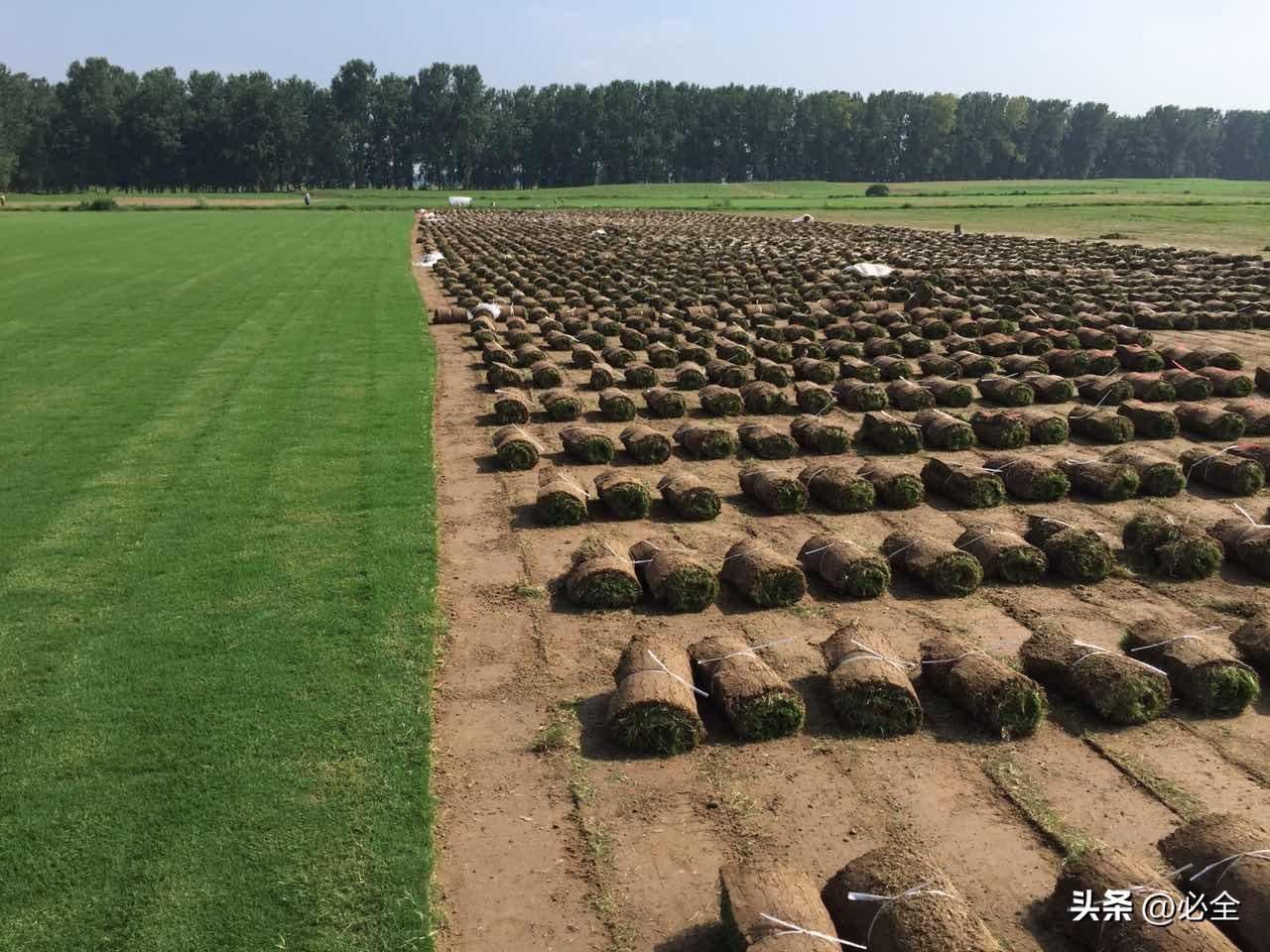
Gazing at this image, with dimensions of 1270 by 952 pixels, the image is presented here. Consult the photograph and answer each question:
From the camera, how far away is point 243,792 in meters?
7.48

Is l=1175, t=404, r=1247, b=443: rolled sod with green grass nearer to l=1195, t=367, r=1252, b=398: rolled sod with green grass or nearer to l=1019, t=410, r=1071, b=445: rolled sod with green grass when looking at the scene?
l=1019, t=410, r=1071, b=445: rolled sod with green grass

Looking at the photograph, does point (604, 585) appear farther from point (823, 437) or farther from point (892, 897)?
point (823, 437)

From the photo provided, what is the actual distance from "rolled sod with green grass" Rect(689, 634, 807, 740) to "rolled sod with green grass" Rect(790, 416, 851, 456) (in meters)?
9.03

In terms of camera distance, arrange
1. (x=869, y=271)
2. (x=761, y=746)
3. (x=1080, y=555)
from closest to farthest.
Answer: (x=761, y=746), (x=1080, y=555), (x=869, y=271)

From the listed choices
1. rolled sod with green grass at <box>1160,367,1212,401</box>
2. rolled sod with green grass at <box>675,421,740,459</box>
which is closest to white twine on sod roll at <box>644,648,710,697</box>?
rolled sod with green grass at <box>675,421,740,459</box>

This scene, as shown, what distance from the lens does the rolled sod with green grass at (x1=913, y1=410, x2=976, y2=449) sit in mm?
17484

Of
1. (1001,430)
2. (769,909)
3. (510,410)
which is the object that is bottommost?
(769,909)

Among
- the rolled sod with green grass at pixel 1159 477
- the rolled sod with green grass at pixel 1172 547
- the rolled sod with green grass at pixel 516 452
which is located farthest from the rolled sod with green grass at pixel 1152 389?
the rolled sod with green grass at pixel 516 452

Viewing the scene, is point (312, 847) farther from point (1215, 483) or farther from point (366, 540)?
point (1215, 483)

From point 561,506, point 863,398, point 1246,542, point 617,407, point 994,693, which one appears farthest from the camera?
point 863,398

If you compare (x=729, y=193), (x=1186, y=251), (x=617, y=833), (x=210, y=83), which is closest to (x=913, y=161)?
(x=729, y=193)

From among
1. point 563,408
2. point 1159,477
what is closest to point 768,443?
point 563,408

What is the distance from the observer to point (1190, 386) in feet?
70.1

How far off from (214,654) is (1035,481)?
40.5 feet
